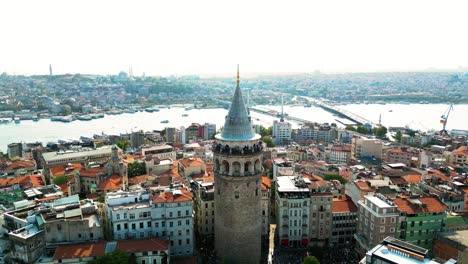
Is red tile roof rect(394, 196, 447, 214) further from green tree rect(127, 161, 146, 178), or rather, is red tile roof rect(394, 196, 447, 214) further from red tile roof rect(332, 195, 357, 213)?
green tree rect(127, 161, 146, 178)

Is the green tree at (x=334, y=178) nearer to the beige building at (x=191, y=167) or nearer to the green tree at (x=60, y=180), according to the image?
the beige building at (x=191, y=167)

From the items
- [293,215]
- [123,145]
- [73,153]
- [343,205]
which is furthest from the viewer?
[123,145]

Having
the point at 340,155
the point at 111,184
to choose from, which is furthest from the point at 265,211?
the point at 340,155

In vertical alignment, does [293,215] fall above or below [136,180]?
above

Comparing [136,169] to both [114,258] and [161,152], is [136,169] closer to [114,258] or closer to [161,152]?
[161,152]

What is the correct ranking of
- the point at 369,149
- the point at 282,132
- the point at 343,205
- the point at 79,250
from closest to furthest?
the point at 79,250, the point at 343,205, the point at 369,149, the point at 282,132

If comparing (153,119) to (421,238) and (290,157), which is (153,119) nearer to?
(290,157)
